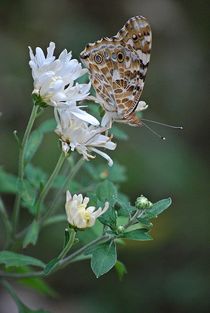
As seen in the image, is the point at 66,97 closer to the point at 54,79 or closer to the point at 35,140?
the point at 54,79

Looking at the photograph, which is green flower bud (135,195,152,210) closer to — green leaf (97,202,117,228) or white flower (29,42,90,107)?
green leaf (97,202,117,228)

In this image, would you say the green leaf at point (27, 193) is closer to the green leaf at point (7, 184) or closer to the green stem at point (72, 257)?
the green stem at point (72, 257)

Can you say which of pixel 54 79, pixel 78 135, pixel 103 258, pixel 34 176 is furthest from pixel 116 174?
pixel 103 258

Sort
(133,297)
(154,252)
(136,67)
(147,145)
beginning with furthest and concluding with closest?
(147,145), (154,252), (133,297), (136,67)

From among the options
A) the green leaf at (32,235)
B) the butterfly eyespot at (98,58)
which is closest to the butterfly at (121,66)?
the butterfly eyespot at (98,58)

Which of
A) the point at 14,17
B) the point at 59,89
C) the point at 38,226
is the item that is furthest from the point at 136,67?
the point at 14,17

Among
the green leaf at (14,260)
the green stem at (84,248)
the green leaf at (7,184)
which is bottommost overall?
the green leaf at (7,184)

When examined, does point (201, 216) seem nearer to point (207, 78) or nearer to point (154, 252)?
point (154, 252)
